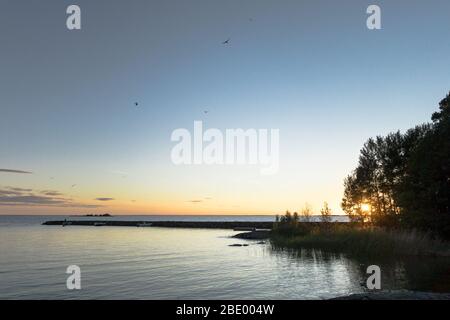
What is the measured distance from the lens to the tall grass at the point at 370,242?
39156mm

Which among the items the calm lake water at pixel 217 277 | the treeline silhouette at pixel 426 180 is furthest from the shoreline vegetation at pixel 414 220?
the calm lake water at pixel 217 277

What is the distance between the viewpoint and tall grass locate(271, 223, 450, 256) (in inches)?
1542

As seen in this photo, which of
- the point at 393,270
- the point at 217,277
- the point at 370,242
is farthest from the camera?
the point at 370,242

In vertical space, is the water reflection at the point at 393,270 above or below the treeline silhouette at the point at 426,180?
below

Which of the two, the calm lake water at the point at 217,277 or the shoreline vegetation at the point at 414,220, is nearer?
the calm lake water at the point at 217,277

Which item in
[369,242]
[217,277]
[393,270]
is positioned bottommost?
[217,277]

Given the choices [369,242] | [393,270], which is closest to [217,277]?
[393,270]

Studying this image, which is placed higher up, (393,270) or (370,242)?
(370,242)

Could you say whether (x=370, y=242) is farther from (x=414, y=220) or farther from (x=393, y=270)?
(x=393, y=270)

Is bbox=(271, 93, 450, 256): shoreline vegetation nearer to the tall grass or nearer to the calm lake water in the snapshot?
the tall grass

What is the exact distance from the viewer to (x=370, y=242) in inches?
1640

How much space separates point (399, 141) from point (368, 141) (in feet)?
18.7

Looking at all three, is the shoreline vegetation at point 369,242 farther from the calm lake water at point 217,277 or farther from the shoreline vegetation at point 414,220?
the calm lake water at point 217,277
